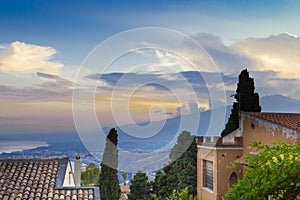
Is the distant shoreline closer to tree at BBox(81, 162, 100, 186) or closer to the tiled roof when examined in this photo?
the tiled roof

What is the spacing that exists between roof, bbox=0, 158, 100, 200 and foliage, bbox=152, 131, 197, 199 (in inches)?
278

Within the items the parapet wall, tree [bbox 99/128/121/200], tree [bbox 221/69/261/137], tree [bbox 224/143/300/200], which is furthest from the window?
tree [bbox 224/143/300/200]

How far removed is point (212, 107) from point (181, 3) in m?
3.02

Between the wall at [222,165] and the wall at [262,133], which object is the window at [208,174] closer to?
the wall at [222,165]

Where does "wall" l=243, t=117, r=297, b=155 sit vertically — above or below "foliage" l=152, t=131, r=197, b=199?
above

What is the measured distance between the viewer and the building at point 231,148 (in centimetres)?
923

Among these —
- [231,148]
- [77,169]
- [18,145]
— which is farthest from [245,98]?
[18,145]

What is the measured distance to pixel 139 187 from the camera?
13.6 m

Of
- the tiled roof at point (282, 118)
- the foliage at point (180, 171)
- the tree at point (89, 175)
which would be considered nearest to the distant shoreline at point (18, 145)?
the tiled roof at point (282, 118)

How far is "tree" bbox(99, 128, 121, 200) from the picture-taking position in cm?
1291

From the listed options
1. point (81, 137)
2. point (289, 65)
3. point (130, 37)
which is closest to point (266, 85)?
point (289, 65)

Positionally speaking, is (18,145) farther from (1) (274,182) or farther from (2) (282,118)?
(1) (274,182)

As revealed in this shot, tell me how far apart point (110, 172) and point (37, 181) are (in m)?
7.16

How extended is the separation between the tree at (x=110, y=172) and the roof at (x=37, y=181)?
6230mm
